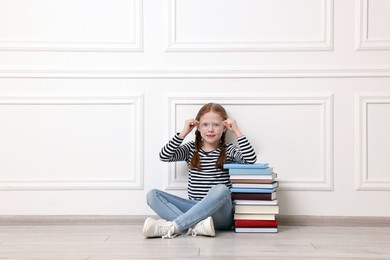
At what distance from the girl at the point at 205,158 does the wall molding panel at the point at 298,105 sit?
0.33ft

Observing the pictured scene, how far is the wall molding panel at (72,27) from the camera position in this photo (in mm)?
3170

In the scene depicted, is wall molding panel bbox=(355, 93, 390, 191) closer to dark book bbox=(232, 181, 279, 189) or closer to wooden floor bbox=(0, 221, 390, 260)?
wooden floor bbox=(0, 221, 390, 260)

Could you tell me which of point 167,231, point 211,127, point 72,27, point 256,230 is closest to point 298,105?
point 211,127

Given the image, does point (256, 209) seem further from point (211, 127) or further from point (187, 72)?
point (187, 72)

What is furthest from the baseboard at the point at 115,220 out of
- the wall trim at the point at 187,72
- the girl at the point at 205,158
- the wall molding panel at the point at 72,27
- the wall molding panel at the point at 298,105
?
the wall molding panel at the point at 72,27

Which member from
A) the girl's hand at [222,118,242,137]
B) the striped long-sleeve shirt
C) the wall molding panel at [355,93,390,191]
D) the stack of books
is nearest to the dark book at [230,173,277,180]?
the stack of books

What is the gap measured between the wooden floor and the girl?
0.15 meters

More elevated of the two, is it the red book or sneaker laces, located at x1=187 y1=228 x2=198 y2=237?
the red book

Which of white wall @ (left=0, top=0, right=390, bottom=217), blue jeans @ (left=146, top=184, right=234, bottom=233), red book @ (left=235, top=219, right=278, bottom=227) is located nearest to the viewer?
blue jeans @ (left=146, top=184, right=234, bottom=233)

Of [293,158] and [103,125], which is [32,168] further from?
[293,158]

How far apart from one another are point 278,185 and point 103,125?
96 cm

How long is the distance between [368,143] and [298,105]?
41cm

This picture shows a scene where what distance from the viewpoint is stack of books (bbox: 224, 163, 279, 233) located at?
2.89 meters

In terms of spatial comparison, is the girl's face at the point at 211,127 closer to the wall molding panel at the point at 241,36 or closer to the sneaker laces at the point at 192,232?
the wall molding panel at the point at 241,36
